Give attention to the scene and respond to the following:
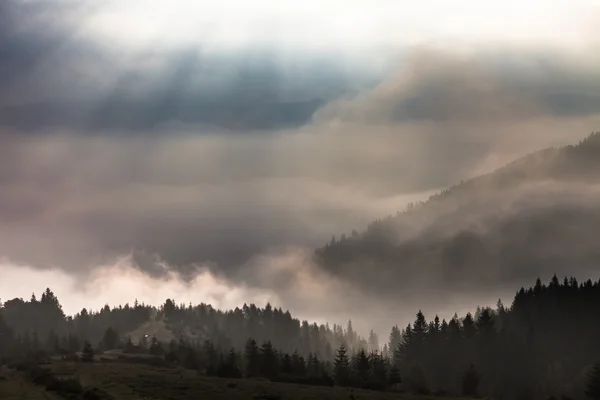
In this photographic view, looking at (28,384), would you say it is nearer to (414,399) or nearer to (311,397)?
(311,397)

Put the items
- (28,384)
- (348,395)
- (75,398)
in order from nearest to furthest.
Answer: (75,398), (28,384), (348,395)

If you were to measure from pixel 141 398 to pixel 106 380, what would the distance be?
36.5m

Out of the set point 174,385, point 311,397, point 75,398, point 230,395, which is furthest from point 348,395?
point 75,398

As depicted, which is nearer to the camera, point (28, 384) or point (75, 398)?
point (75, 398)

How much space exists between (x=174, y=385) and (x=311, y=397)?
38042mm

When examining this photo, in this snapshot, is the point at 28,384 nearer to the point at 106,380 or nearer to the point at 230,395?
the point at 106,380

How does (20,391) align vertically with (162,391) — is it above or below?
above

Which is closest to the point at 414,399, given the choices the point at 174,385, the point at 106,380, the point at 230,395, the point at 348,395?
the point at 348,395

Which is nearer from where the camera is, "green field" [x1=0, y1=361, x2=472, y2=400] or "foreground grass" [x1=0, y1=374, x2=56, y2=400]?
"foreground grass" [x1=0, y1=374, x2=56, y2=400]

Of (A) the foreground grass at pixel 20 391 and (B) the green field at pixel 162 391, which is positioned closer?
(A) the foreground grass at pixel 20 391

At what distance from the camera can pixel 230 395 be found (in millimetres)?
182000

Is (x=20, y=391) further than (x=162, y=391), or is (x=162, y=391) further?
(x=162, y=391)

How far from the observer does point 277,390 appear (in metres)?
196

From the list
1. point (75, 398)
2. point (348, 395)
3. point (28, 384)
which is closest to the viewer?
point (75, 398)
